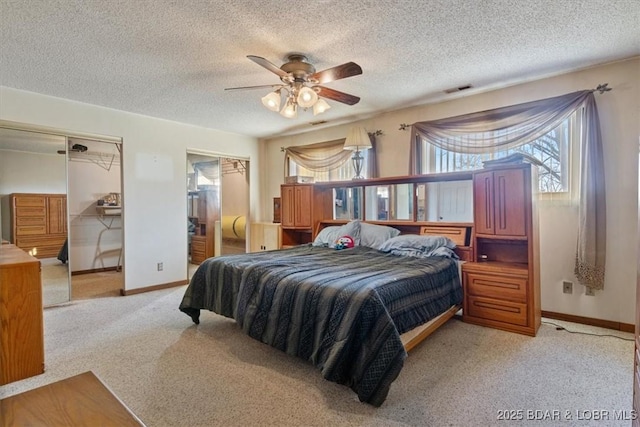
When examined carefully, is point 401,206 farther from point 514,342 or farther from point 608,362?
point 608,362

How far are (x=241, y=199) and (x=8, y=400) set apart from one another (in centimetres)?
520

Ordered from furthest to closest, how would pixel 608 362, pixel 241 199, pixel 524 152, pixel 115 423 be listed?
1. pixel 241 199
2. pixel 524 152
3. pixel 608 362
4. pixel 115 423

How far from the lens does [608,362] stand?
8.04 ft

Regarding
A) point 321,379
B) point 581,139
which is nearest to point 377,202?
point 581,139

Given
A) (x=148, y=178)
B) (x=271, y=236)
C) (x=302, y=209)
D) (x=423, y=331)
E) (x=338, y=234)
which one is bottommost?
(x=423, y=331)

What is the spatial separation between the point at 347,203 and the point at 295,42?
2704 millimetres

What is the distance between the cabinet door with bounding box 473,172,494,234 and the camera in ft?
10.8

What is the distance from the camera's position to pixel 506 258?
346 cm

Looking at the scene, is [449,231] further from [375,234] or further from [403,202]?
[375,234]

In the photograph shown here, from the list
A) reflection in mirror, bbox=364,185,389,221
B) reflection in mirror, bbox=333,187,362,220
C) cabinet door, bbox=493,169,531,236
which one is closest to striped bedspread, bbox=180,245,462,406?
cabinet door, bbox=493,169,531,236

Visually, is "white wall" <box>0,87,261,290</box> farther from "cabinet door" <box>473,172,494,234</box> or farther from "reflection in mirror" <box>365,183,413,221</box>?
"cabinet door" <box>473,172,494,234</box>

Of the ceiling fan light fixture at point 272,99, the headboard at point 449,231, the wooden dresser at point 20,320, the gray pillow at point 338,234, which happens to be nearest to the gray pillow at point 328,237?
the gray pillow at point 338,234

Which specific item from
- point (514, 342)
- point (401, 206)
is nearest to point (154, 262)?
point (401, 206)

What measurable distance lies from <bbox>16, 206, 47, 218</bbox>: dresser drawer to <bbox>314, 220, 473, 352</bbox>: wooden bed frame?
11.4 ft
